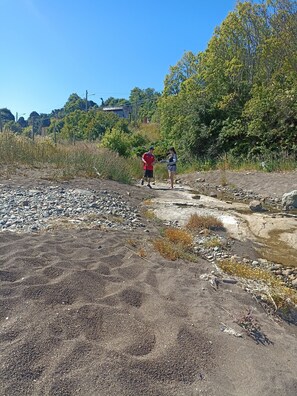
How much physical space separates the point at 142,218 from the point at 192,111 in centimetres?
1569

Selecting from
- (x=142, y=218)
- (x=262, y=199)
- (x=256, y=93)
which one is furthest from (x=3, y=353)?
(x=256, y=93)

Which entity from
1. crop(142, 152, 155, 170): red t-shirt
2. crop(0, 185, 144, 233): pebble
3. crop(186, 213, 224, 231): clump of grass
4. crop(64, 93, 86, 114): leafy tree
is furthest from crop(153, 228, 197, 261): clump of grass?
crop(64, 93, 86, 114): leafy tree

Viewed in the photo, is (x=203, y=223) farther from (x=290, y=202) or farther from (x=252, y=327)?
(x=290, y=202)

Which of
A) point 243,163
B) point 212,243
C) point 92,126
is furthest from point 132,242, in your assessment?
point 92,126

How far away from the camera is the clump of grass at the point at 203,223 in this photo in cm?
674

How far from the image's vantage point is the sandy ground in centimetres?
216

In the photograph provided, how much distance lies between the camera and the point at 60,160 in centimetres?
1156

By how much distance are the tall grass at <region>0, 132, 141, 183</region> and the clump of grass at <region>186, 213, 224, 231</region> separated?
5006mm

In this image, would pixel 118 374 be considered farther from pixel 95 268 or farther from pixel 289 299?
pixel 289 299

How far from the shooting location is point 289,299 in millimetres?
3795

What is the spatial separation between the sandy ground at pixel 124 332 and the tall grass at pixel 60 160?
23.0ft

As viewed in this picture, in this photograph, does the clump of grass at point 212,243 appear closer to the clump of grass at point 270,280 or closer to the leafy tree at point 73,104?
the clump of grass at point 270,280

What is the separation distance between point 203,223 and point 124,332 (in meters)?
4.42

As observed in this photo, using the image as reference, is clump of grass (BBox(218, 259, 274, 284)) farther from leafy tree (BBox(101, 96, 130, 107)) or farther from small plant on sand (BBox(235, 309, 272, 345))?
leafy tree (BBox(101, 96, 130, 107))
